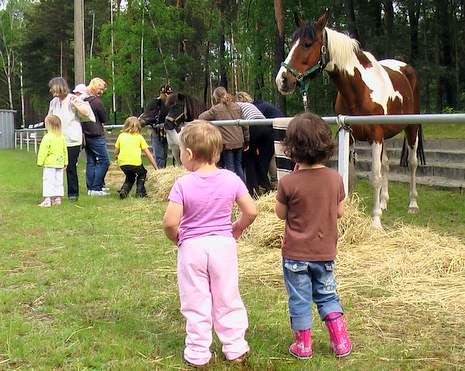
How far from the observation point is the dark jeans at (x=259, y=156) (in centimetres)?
897

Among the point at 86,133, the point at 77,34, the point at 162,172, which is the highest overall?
the point at 77,34

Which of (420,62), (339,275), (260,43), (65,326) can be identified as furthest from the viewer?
(260,43)

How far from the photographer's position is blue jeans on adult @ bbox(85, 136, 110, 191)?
9594 millimetres

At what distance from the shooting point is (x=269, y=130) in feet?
29.5

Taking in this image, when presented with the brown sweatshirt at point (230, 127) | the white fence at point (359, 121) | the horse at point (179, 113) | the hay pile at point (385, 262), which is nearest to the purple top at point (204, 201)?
the hay pile at point (385, 262)

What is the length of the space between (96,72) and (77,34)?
2271 cm

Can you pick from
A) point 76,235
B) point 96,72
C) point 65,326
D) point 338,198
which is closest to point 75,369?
point 65,326

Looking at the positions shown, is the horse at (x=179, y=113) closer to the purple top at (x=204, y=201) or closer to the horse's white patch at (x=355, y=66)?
the horse's white patch at (x=355, y=66)

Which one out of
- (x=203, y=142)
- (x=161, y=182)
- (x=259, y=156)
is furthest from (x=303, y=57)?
(x=161, y=182)

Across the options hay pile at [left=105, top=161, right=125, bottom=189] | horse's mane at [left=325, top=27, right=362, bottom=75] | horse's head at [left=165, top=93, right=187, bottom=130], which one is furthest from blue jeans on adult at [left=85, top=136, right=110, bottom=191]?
horse's mane at [left=325, top=27, right=362, bottom=75]

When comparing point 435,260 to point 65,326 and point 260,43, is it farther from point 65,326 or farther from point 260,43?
point 260,43

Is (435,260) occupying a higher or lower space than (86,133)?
lower

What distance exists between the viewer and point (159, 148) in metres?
12.4

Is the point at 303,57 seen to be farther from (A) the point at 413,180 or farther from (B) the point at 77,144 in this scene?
(B) the point at 77,144
